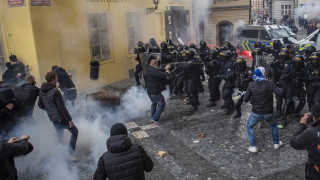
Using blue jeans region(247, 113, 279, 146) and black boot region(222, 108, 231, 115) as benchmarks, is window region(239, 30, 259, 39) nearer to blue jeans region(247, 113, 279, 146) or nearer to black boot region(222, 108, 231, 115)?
black boot region(222, 108, 231, 115)

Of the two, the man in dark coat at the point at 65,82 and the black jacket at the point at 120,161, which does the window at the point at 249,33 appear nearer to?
the man in dark coat at the point at 65,82

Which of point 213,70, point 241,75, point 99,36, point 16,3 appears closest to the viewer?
point 241,75

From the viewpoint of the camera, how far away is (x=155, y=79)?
7070 millimetres

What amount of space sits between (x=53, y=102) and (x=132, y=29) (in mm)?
Result: 7896

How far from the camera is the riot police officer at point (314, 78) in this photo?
6.47 metres

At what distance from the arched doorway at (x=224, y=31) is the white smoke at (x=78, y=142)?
13245 millimetres

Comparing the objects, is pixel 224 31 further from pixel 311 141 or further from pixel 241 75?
pixel 311 141

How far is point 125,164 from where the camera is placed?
2.99 meters

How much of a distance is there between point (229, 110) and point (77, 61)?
5.53 m

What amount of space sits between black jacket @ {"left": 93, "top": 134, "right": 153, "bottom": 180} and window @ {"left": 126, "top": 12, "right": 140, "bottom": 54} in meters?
9.80

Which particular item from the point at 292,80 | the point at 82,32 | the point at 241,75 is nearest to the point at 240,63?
the point at 241,75

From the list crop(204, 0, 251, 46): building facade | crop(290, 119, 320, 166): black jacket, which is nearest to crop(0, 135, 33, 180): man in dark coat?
crop(290, 119, 320, 166): black jacket

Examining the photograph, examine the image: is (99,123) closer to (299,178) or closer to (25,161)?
(25,161)

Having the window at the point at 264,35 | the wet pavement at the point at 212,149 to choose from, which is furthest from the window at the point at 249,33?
the wet pavement at the point at 212,149
